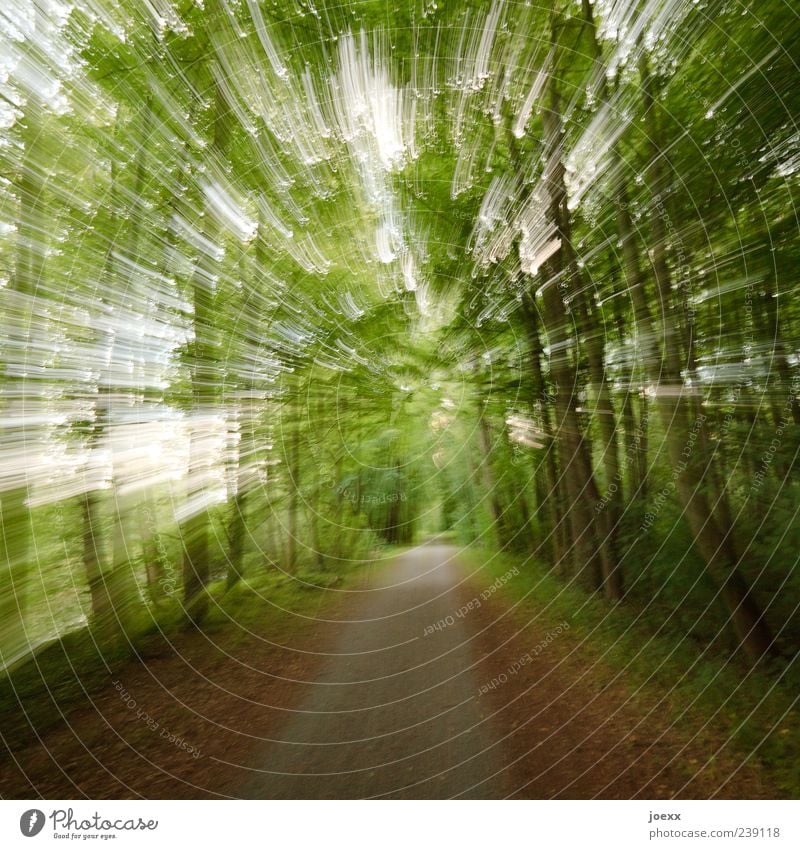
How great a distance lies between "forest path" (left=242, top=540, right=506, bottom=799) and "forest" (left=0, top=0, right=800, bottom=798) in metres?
0.04

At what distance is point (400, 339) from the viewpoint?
2445mm

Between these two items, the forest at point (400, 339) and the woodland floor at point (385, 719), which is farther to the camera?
the forest at point (400, 339)

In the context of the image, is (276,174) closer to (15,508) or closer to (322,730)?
→ (15,508)

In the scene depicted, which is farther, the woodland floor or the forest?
the forest

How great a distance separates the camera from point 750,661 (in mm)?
2223

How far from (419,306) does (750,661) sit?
291cm

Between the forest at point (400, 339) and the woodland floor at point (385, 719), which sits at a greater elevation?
the forest at point (400, 339)

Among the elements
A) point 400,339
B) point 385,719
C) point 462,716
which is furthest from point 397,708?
point 400,339

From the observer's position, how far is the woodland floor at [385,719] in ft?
6.14

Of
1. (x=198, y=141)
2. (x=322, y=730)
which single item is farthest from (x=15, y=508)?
(x=198, y=141)

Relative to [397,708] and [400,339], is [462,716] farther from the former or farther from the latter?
[400,339]

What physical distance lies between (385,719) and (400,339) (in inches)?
87.4

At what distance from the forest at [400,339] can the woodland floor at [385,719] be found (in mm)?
35

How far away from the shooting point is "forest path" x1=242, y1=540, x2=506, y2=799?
6.17 feet
